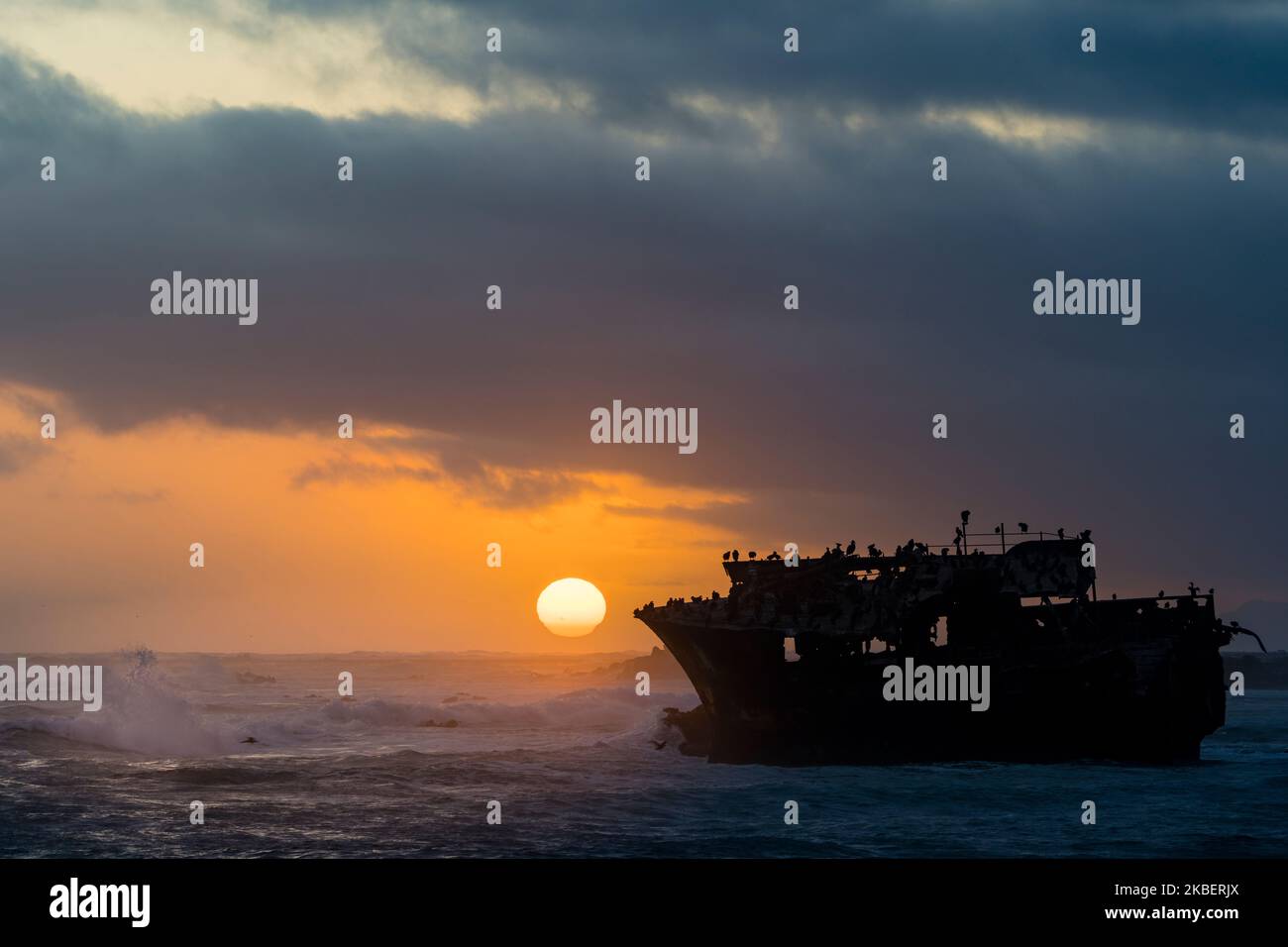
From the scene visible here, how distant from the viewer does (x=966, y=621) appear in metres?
43.4

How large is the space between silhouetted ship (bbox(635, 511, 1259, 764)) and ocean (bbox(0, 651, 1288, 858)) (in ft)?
3.48

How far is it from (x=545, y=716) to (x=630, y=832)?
53.0 metres

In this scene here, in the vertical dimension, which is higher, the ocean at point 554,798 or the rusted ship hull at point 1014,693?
the rusted ship hull at point 1014,693

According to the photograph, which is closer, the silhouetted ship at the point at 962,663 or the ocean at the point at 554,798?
the ocean at the point at 554,798

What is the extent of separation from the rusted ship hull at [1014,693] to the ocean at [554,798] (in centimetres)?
92

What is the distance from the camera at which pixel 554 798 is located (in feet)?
119

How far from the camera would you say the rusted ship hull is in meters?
41.3

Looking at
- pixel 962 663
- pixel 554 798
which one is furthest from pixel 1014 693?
pixel 554 798

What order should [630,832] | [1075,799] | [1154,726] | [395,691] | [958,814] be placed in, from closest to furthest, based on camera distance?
[630,832], [958,814], [1075,799], [1154,726], [395,691]

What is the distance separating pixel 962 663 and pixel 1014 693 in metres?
1.95

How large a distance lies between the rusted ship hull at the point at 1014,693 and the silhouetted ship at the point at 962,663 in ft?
0.15

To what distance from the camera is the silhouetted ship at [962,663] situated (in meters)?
41.5
